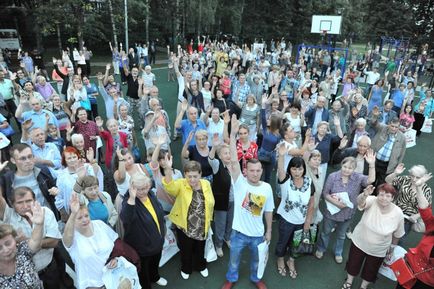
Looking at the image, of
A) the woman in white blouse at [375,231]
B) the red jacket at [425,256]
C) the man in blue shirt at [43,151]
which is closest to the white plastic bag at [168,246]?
the man in blue shirt at [43,151]

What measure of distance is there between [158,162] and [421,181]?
3.09m

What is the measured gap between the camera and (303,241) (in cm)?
415

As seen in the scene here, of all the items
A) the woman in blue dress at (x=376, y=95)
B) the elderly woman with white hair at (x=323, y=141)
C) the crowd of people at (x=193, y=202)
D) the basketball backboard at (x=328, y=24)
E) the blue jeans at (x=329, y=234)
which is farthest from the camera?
the basketball backboard at (x=328, y=24)

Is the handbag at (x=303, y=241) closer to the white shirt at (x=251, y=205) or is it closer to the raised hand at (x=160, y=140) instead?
the white shirt at (x=251, y=205)

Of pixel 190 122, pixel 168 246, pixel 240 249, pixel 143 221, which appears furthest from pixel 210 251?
pixel 190 122

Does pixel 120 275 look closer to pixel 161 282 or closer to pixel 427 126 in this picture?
pixel 161 282

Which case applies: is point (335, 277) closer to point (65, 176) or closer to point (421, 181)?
point (421, 181)

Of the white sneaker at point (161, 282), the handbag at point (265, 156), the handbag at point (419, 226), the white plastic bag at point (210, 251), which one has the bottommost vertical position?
the white sneaker at point (161, 282)

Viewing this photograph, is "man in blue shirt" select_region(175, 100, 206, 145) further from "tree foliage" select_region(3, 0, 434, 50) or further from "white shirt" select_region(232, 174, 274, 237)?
"tree foliage" select_region(3, 0, 434, 50)

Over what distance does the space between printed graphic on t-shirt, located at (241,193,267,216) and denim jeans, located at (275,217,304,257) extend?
598mm

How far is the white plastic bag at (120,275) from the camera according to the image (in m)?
2.86

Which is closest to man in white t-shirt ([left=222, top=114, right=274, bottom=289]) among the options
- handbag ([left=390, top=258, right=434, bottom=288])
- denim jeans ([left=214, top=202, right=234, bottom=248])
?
denim jeans ([left=214, top=202, right=234, bottom=248])

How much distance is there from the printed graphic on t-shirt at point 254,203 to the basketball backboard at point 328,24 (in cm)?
2159

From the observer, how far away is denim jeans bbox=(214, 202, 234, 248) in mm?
4297
